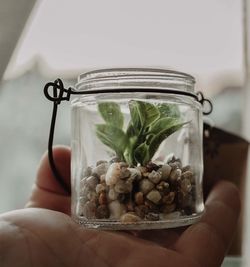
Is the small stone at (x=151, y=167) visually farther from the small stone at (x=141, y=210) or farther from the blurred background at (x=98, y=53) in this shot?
the blurred background at (x=98, y=53)

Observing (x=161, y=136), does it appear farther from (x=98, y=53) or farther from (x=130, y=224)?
(x=98, y=53)

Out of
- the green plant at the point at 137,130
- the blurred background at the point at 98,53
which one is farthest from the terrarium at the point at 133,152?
the blurred background at the point at 98,53

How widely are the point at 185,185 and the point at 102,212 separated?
10 cm

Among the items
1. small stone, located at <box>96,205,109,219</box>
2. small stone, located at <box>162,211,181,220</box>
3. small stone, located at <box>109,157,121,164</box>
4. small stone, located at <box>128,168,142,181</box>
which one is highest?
small stone, located at <box>109,157,121,164</box>

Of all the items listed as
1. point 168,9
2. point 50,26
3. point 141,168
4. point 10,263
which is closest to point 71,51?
point 50,26

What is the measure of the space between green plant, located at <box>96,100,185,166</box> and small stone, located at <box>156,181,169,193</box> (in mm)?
33

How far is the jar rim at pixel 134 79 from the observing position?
0.56m

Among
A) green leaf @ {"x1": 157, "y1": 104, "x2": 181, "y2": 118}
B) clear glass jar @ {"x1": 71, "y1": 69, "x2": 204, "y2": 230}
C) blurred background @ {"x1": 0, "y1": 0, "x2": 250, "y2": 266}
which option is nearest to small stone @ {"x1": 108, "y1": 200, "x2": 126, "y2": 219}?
clear glass jar @ {"x1": 71, "y1": 69, "x2": 204, "y2": 230}

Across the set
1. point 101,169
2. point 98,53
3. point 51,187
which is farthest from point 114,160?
point 98,53

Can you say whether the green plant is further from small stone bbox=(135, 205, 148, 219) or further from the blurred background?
the blurred background

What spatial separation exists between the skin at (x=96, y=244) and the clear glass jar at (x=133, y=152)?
0.02 m

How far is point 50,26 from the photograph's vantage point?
2.41 ft

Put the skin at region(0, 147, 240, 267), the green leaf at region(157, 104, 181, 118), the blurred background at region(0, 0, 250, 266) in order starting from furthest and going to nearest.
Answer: the blurred background at region(0, 0, 250, 266) < the green leaf at region(157, 104, 181, 118) < the skin at region(0, 147, 240, 267)

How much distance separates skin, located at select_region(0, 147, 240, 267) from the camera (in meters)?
0.46
